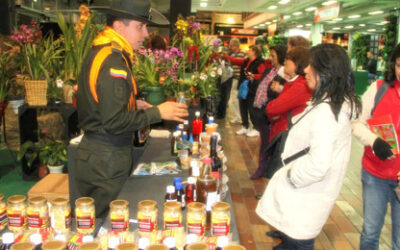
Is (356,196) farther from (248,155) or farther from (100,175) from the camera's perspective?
(100,175)

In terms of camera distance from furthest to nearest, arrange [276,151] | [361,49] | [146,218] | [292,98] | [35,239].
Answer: [361,49] → [292,98] → [276,151] → [146,218] → [35,239]

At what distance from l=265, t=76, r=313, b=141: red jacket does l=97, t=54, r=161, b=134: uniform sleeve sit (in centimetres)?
171

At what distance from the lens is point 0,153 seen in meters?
5.49

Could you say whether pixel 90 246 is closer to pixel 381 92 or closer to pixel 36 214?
pixel 36 214

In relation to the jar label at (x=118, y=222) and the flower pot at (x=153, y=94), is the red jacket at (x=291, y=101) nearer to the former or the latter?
the flower pot at (x=153, y=94)

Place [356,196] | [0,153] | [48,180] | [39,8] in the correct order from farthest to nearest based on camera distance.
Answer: [39,8] → [0,153] → [356,196] → [48,180]

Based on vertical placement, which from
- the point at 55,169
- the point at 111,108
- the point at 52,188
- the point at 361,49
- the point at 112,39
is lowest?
the point at 55,169

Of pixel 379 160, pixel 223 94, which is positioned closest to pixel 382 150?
pixel 379 160

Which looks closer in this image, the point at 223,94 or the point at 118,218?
the point at 118,218

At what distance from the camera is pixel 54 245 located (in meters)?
1.21

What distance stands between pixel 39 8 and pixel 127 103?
30.8ft

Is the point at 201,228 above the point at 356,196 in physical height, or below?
above

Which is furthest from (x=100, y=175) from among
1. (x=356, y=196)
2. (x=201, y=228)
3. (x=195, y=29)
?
(x=356, y=196)

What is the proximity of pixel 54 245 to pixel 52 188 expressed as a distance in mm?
2071
